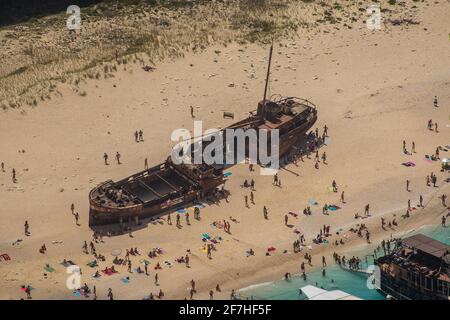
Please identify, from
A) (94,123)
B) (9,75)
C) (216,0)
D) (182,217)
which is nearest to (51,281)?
(182,217)

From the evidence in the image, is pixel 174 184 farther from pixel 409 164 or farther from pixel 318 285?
pixel 409 164

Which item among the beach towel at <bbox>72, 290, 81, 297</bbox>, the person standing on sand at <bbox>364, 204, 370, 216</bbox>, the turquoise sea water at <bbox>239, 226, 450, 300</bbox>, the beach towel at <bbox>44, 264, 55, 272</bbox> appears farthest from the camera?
the person standing on sand at <bbox>364, 204, 370, 216</bbox>

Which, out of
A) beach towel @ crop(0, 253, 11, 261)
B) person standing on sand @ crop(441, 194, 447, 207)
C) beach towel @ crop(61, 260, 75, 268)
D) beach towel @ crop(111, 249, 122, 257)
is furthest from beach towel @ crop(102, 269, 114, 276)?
person standing on sand @ crop(441, 194, 447, 207)

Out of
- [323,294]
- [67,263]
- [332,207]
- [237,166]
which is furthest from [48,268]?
[332,207]

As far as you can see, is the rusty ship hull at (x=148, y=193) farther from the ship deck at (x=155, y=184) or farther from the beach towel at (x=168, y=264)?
the beach towel at (x=168, y=264)

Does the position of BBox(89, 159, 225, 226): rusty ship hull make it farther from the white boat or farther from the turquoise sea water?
the white boat

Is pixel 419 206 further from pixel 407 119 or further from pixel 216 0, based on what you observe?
pixel 216 0
